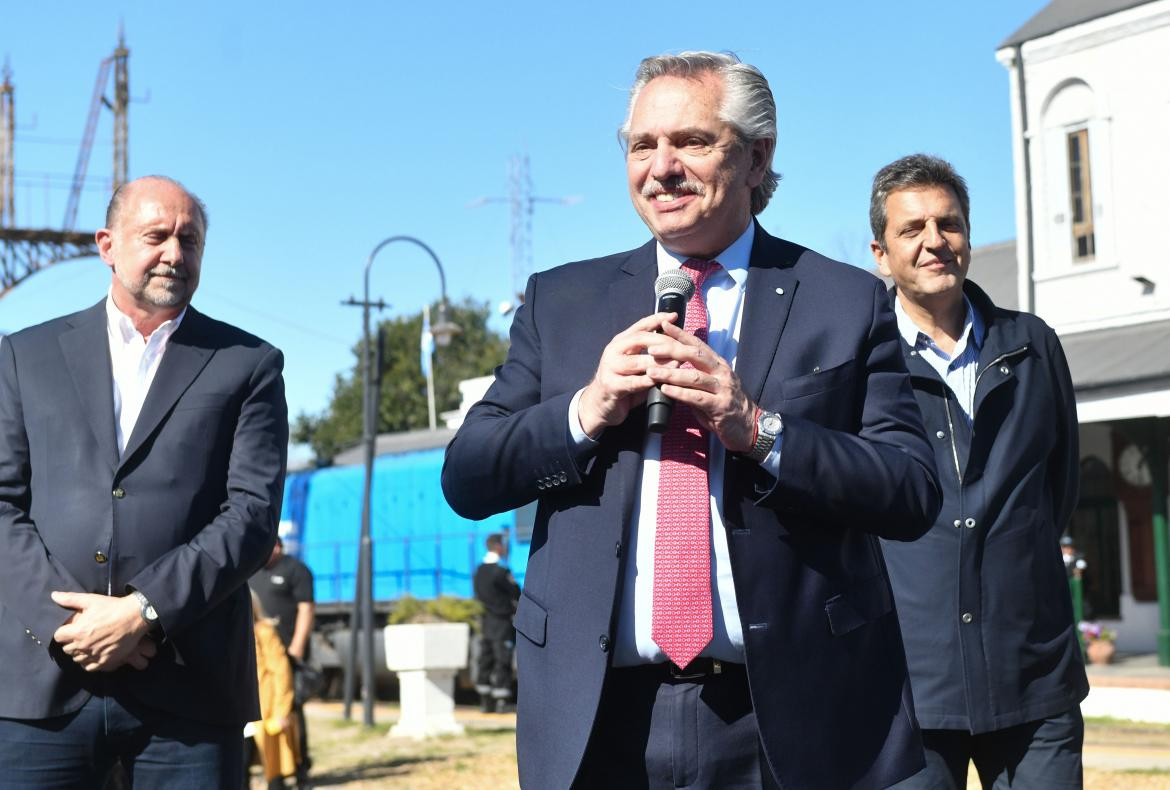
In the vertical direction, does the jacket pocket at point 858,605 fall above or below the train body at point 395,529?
below

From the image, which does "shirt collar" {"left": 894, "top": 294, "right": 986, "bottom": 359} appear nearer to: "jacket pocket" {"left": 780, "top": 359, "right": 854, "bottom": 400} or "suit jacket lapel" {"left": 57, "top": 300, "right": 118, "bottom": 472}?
"jacket pocket" {"left": 780, "top": 359, "right": 854, "bottom": 400}

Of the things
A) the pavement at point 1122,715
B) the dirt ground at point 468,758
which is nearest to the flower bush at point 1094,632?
the pavement at point 1122,715

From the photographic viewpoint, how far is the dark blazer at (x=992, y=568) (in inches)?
175

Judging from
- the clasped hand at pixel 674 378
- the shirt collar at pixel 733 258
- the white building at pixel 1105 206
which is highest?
the white building at pixel 1105 206

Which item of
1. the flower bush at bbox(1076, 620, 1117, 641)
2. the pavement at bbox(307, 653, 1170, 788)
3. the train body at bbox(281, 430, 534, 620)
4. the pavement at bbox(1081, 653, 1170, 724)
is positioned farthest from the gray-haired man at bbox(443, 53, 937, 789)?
the train body at bbox(281, 430, 534, 620)

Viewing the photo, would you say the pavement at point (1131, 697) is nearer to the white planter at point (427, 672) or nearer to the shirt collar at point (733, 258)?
the white planter at point (427, 672)

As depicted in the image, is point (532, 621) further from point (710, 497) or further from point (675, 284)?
point (675, 284)

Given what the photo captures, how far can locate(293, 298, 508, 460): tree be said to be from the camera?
71938mm

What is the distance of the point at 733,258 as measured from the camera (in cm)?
326

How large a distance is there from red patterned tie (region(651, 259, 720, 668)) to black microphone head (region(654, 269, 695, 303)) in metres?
0.08

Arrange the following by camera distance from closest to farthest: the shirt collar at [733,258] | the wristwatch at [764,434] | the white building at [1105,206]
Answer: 1. the wristwatch at [764,434]
2. the shirt collar at [733,258]
3. the white building at [1105,206]

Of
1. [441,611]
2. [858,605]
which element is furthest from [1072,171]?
[858,605]

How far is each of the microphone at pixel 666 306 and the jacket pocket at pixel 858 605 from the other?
1.68 feet

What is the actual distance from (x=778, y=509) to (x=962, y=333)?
204 centimetres
